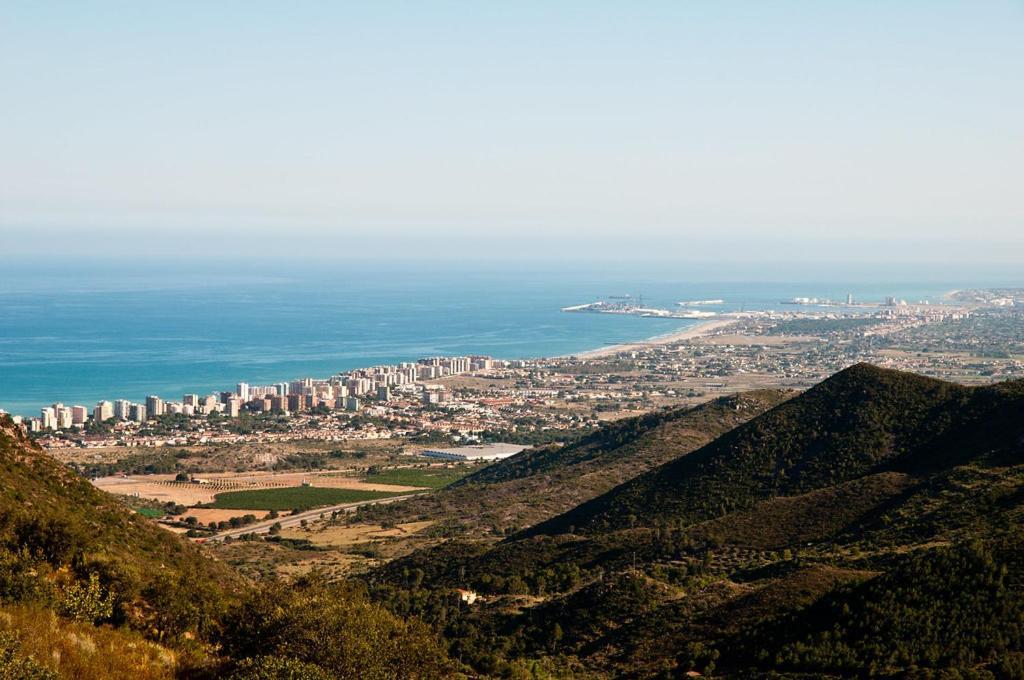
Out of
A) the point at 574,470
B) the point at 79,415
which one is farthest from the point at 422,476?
the point at 79,415

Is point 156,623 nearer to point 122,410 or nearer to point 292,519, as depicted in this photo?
point 292,519

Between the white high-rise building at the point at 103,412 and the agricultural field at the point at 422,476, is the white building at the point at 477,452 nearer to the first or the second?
the agricultural field at the point at 422,476

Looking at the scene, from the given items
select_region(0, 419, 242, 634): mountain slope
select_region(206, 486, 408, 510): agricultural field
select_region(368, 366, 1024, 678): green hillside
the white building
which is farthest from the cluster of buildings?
select_region(368, 366, 1024, 678): green hillside

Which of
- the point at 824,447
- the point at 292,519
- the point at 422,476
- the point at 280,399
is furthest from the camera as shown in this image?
the point at 280,399

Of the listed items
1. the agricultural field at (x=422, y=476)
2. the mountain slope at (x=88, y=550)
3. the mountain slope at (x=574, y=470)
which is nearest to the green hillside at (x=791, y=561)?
the mountain slope at (x=88, y=550)

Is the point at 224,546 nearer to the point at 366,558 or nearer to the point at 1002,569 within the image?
the point at 366,558

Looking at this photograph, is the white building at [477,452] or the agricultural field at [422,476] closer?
the agricultural field at [422,476]
